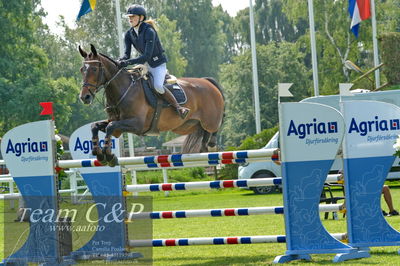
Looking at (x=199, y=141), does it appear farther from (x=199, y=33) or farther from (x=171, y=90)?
(x=199, y=33)

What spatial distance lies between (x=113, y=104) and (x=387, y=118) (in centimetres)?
259

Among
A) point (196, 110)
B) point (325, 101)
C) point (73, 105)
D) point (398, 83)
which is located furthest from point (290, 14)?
point (196, 110)

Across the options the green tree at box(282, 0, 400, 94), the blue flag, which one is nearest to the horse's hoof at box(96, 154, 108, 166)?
the blue flag

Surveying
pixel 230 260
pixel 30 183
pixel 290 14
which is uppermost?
pixel 290 14

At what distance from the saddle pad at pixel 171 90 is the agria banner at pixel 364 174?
1.88 meters

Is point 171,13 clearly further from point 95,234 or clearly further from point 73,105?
point 95,234

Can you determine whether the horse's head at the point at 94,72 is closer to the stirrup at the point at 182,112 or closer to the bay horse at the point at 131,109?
the bay horse at the point at 131,109

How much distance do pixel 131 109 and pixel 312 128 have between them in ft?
6.01

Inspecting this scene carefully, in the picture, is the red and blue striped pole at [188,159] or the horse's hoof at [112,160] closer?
the red and blue striped pole at [188,159]

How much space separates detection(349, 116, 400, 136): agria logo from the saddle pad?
193 cm

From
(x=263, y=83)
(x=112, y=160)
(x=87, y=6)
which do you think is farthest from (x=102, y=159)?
(x=263, y=83)

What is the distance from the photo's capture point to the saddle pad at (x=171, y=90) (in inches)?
334

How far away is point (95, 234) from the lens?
839 centimetres

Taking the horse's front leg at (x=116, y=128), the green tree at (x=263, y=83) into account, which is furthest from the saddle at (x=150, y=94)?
the green tree at (x=263, y=83)
